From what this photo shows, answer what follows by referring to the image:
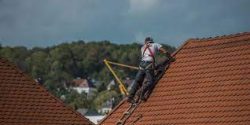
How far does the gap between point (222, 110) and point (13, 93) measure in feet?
20.8

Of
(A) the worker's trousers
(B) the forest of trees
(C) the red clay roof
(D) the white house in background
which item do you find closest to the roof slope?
(A) the worker's trousers

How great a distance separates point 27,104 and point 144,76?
13.3 feet

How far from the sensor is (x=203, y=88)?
14.4 m

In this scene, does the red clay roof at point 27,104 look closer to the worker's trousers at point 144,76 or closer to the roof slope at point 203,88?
the roof slope at point 203,88

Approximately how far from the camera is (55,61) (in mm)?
177000

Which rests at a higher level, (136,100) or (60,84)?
(136,100)

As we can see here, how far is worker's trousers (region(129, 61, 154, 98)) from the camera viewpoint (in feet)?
48.9

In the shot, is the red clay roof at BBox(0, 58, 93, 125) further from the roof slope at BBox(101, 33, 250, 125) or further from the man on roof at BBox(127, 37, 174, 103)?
the man on roof at BBox(127, 37, 174, 103)

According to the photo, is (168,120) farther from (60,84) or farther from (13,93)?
(60,84)

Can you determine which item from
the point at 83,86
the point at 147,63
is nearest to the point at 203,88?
the point at 147,63

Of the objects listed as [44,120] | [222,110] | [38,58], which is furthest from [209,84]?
[38,58]

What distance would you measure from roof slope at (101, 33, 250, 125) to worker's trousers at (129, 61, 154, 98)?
0.31 meters

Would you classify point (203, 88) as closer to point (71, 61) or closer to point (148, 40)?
point (148, 40)

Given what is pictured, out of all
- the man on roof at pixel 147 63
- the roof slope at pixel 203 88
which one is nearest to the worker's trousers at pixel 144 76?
the man on roof at pixel 147 63
